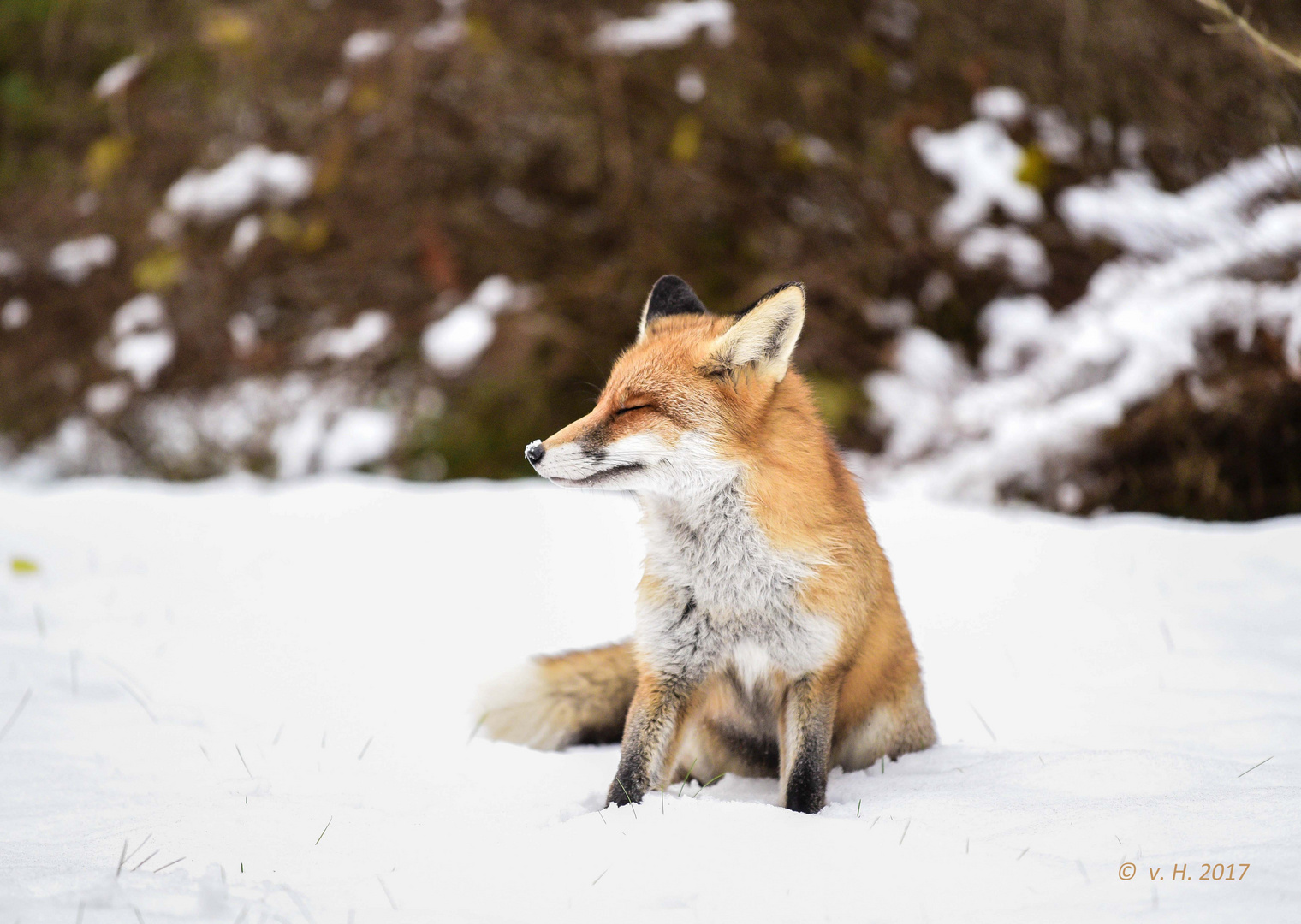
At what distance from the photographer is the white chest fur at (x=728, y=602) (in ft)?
6.70

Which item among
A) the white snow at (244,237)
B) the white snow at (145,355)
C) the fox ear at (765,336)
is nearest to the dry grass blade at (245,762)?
the fox ear at (765,336)

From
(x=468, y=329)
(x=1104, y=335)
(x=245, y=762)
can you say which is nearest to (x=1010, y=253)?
(x=1104, y=335)

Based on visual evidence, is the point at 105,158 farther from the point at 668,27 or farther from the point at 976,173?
the point at 976,173

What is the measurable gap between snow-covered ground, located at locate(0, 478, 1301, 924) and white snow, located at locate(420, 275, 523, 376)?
3.77 feet

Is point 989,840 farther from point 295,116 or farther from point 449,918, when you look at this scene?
point 295,116

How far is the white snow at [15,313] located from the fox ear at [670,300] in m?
6.48

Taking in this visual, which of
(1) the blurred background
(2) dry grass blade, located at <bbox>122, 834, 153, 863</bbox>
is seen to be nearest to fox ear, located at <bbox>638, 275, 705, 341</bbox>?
(2) dry grass blade, located at <bbox>122, 834, 153, 863</bbox>

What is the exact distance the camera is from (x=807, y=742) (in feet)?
6.55

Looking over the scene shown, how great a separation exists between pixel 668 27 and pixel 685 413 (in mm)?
5294

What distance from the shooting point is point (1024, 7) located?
5.98 metres

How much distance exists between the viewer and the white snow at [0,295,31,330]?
6.69 metres

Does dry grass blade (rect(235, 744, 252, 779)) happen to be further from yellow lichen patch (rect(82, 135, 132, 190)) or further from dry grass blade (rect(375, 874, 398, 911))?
yellow lichen patch (rect(82, 135, 132, 190))

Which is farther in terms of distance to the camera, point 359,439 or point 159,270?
point 159,270

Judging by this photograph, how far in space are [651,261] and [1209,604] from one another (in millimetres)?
3835
